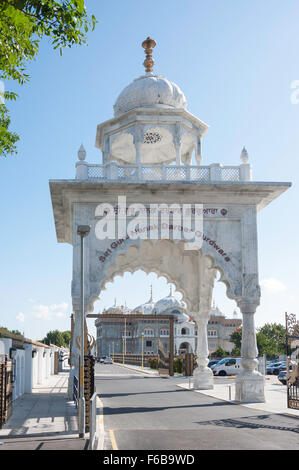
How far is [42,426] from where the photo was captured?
46.6 ft

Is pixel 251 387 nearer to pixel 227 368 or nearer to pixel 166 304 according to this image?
pixel 227 368

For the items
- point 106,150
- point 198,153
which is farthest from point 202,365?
point 106,150

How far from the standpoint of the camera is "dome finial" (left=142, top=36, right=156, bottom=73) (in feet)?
75.6

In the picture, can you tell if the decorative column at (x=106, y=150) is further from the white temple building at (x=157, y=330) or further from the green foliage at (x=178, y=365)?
the white temple building at (x=157, y=330)

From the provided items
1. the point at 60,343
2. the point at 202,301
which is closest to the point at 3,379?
the point at 202,301

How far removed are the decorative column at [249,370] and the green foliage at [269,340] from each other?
48.5 metres

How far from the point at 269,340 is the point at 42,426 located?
2930 inches

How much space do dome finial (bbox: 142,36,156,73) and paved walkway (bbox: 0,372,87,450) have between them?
559 inches

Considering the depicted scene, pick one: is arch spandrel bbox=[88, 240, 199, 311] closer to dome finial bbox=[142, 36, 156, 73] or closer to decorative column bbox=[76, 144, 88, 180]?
decorative column bbox=[76, 144, 88, 180]

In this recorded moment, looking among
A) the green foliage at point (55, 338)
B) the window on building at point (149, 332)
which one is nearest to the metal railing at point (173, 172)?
the window on building at point (149, 332)

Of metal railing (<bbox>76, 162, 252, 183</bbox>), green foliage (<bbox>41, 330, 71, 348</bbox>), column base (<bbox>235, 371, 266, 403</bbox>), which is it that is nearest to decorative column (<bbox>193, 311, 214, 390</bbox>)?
column base (<bbox>235, 371, 266, 403</bbox>)

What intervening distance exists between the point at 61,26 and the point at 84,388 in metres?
9.12

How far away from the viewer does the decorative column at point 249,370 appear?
755 inches
